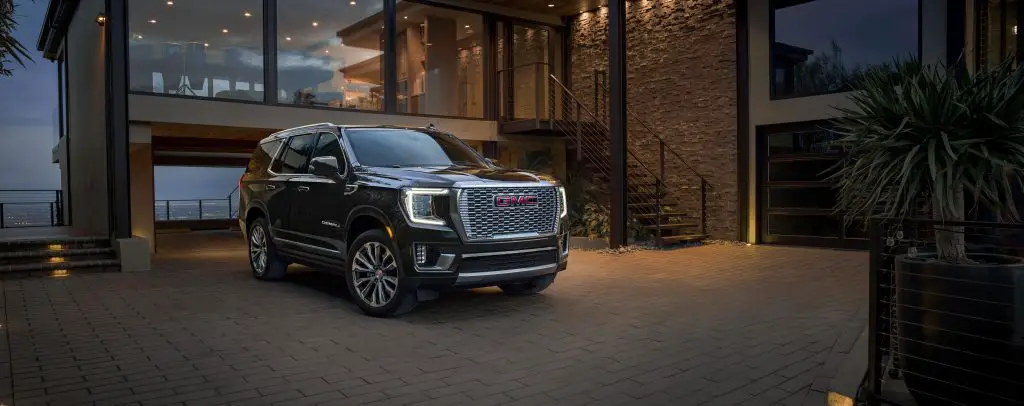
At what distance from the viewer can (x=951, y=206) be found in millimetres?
3721

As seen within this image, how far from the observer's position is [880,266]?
357cm

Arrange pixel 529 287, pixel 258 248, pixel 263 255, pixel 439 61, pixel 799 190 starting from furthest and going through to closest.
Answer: pixel 439 61
pixel 799 190
pixel 258 248
pixel 263 255
pixel 529 287

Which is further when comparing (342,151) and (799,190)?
(799,190)

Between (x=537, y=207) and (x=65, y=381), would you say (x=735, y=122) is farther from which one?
(x=65, y=381)

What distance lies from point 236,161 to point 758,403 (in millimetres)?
22087

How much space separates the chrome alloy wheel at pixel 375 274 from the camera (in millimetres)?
6227

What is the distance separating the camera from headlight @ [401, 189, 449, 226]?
19.8ft

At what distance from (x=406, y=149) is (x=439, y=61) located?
28.8 feet

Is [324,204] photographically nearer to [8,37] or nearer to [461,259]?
[461,259]

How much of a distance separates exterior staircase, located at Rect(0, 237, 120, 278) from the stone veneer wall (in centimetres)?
1043

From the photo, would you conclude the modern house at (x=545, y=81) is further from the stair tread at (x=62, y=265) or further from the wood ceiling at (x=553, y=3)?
the stair tread at (x=62, y=265)

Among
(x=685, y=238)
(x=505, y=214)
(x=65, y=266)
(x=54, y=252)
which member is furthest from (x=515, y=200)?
(x=54, y=252)

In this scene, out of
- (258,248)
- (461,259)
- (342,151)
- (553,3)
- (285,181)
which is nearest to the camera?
(461,259)

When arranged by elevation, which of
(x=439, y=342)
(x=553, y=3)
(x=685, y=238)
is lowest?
(x=439, y=342)
